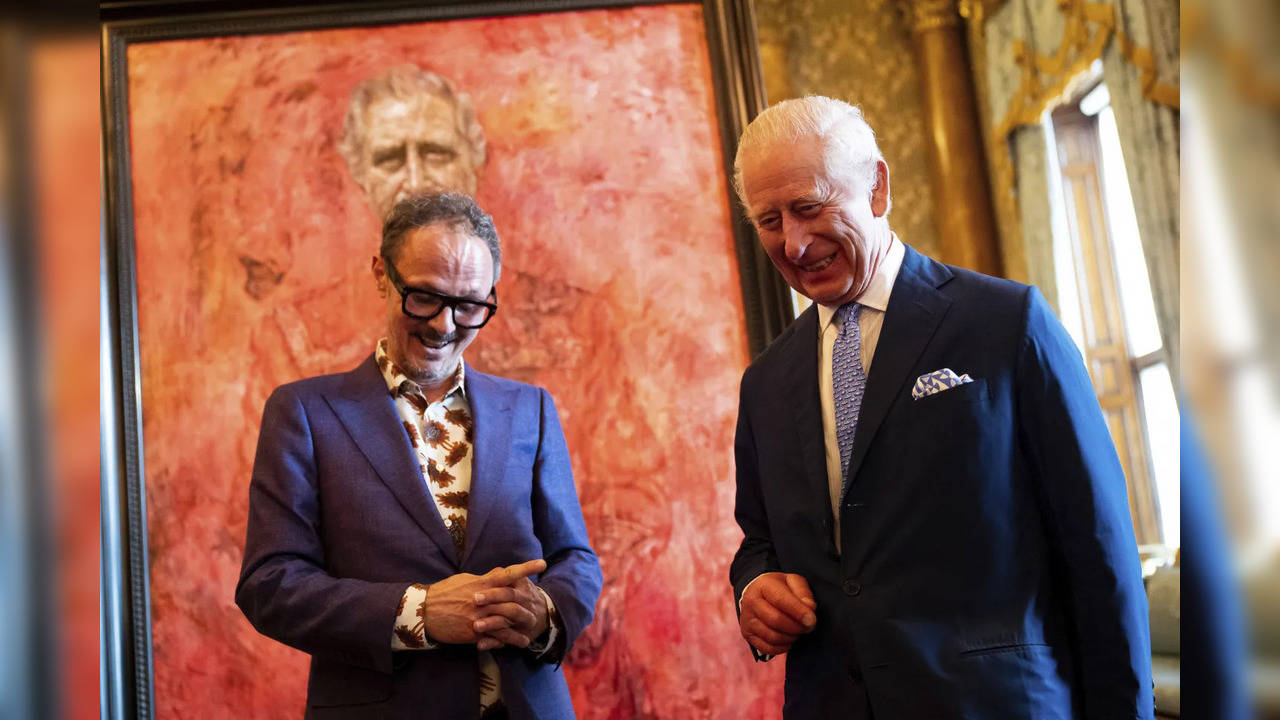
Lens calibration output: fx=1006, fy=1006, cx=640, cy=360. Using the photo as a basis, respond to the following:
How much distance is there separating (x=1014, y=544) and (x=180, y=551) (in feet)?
8.13

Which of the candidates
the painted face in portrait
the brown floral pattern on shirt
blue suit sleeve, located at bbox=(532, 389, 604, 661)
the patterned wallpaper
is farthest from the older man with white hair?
the patterned wallpaper

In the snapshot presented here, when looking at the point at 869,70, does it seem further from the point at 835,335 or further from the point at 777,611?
the point at 777,611

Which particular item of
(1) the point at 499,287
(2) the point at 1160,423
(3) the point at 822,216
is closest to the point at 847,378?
(3) the point at 822,216

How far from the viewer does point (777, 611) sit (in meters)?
1.82

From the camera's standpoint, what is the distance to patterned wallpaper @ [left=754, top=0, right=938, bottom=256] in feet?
18.0

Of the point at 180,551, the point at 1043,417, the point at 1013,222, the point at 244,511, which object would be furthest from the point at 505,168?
the point at 1013,222

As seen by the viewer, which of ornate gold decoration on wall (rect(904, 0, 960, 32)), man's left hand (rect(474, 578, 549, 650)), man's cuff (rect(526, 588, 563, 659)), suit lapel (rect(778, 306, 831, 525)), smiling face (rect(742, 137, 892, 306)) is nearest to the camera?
suit lapel (rect(778, 306, 831, 525))

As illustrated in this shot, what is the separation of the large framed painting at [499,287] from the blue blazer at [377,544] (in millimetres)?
793

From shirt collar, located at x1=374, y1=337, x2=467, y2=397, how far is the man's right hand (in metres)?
0.91

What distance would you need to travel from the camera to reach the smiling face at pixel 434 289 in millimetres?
2361

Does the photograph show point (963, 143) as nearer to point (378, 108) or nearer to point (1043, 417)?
point (378, 108)

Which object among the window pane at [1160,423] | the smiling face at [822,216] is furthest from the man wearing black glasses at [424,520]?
the window pane at [1160,423]

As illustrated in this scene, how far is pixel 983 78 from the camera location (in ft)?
18.0

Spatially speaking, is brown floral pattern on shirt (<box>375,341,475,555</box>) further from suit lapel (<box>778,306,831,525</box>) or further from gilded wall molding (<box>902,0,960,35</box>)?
gilded wall molding (<box>902,0,960,35</box>)
